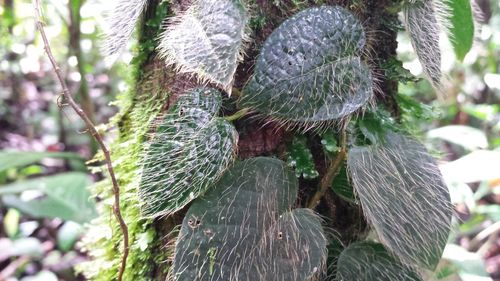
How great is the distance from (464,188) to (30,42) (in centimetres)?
248

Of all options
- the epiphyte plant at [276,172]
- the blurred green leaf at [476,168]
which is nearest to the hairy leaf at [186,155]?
the epiphyte plant at [276,172]

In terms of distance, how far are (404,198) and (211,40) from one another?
262 mm

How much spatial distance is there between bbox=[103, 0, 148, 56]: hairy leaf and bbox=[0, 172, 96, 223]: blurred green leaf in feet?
2.71

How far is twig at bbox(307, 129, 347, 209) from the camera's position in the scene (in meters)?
0.54

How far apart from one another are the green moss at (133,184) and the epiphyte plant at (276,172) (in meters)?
0.08

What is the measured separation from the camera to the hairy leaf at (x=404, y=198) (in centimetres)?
49

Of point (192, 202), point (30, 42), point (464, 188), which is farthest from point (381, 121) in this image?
point (30, 42)

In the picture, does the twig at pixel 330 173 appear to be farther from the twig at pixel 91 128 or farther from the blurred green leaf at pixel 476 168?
the blurred green leaf at pixel 476 168

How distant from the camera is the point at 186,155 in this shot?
0.51 metres

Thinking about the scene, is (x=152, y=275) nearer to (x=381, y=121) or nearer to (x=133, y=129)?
(x=133, y=129)

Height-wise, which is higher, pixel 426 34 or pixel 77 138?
pixel 426 34

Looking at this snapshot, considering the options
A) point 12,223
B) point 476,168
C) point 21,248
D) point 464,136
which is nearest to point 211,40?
point 476,168

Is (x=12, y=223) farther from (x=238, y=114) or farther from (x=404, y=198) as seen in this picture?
(x=404, y=198)

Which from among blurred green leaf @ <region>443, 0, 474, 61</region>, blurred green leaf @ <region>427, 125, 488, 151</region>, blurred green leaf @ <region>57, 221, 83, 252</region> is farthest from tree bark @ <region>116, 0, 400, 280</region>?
blurred green leaf @ <region>57, 221, 83, 252</region>
